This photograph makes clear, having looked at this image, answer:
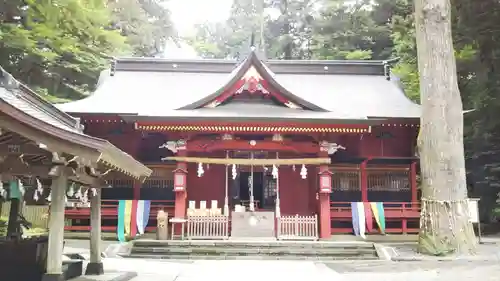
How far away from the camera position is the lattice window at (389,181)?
15867mm

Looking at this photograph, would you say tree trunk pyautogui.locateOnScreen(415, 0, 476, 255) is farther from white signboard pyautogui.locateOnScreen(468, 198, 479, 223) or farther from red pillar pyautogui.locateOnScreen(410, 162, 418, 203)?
red pillar pyautogui.locateOnScreen(410, 162, 418, 203)

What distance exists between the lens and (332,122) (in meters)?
13.6

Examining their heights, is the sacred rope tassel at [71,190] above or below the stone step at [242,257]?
above

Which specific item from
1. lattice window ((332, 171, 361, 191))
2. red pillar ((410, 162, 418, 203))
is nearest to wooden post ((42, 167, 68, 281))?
lattice window ((332, 171, 361, 191))

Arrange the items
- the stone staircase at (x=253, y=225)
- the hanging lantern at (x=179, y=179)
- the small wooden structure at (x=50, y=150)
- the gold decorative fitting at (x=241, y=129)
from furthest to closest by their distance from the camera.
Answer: the hanging lantern at (x=179, y=179)
the gold decorative fitting at (x=241, y=129)
the stone staircase at (x=253, y=225)
the small wooden structure at (x=50, y=150)

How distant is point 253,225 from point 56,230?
7841 millimetres

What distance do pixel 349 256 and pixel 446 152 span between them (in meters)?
3.79

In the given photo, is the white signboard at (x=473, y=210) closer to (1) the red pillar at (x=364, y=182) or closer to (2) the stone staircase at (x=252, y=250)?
(2) the stone staircase at (x=252, y=250)

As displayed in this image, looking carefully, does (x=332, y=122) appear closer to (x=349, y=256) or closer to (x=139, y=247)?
(x=349, y=256)

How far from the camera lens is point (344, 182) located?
51.8 ft

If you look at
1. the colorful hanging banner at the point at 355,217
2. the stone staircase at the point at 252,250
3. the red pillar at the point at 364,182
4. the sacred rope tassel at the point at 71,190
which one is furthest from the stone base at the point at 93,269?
the red pillar at the point at 364,182

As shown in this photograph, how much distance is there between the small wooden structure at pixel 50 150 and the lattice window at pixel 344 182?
9599 millimetres

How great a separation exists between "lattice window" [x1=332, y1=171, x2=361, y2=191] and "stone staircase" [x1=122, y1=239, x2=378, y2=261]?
3.41m

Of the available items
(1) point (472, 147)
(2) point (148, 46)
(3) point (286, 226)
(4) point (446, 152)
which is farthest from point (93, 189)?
(2) point (148, 46)
